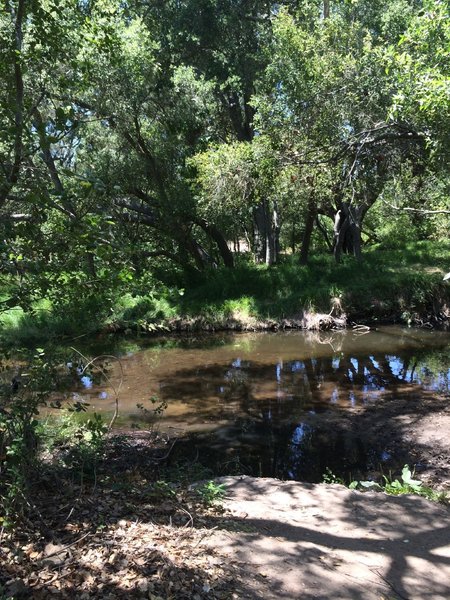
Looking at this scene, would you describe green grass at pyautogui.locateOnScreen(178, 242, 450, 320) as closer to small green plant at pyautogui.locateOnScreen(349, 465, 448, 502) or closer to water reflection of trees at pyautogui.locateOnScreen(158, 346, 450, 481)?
water reflection of trees at pyautogui.locateOnScreen(158, 346, 450, 481)

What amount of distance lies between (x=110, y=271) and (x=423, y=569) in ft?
11.0

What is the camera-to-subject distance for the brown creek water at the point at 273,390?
778cm

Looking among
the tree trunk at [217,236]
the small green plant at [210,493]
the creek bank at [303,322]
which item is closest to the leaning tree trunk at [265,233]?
the tree trunk at [217,236]

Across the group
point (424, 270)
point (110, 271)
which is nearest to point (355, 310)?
point (424, 270)

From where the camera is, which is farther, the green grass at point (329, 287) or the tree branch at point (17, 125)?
the green grass at point (329, 287)

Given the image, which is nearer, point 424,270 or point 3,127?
point 3,127

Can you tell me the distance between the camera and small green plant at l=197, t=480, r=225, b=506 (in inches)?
196

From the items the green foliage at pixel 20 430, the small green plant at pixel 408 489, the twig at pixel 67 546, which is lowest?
the small green plant at pixel 408 489

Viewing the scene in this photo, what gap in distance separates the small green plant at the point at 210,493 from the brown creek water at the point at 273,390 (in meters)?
1.51

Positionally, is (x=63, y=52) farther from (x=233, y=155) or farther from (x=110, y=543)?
(x=233, y=155)

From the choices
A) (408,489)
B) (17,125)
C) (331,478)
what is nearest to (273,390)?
(331,478)

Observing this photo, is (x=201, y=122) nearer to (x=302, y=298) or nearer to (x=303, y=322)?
(x=302, y=298)

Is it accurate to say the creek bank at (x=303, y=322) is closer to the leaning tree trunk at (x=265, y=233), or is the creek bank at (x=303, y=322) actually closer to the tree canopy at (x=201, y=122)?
the tree canopy at (x=201, y=122)

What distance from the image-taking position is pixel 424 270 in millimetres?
18609
